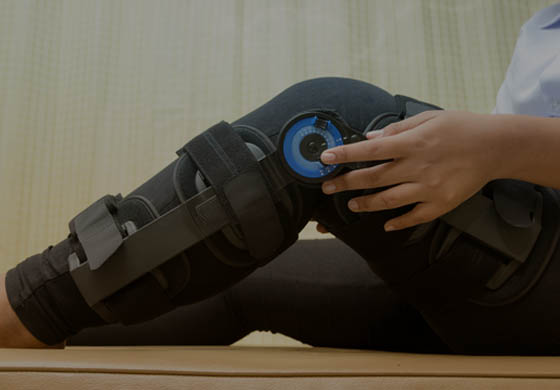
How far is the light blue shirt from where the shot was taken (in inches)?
24.4

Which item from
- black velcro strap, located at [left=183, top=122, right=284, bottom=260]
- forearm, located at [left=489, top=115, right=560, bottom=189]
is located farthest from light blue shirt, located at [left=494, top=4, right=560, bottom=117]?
black velcro strap, located at [left=183, top=122, right=284, bottom=260]

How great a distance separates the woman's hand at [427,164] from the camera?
1.56 ft

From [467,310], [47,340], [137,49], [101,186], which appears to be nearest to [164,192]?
[47,340]

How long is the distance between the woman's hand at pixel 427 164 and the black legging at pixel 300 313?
8.1 inches

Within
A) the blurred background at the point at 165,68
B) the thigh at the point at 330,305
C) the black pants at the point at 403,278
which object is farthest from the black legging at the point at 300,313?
the blurred background at the point at 165,68

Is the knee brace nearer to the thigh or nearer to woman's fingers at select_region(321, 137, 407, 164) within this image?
woman's fingers at select_region(321, 137, 407, 164)

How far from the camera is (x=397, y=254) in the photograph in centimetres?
52

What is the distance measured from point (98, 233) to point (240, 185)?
0.50 feet

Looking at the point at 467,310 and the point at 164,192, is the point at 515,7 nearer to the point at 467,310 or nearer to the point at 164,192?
the point at 467,310

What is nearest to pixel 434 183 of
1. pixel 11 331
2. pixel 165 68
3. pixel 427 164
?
pixel 427 164

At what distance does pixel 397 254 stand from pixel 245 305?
26 cm

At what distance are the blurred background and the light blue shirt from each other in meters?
0.63

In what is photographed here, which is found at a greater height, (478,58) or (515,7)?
(515,7)

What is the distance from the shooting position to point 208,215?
0.47m
